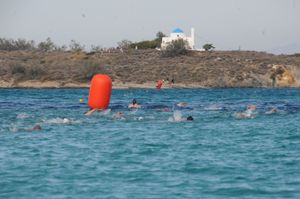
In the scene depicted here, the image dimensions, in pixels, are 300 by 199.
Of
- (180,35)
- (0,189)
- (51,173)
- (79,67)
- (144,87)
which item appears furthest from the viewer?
(180,35)

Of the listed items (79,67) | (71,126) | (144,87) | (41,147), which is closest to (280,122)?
A: (71,126)

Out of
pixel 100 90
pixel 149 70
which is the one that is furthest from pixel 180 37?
pixel 100 90

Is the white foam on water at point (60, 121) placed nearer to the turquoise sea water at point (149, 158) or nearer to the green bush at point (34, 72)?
the turquoise sea water at point (149, 158)

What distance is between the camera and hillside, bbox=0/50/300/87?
93.4 m

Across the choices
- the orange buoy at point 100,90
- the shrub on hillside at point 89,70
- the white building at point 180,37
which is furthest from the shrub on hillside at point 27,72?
the orange buoy at point 100,90

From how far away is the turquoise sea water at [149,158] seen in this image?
16656mm

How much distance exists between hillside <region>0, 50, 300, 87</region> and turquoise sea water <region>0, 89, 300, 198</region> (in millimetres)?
56985

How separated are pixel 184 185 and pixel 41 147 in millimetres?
8279

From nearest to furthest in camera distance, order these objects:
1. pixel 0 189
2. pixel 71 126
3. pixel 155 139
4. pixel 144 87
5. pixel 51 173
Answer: pixel 0 189 < pixel 51 173 < pixel 155 139 < pixel 71 126 < pixel 144 87

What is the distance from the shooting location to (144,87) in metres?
89.9

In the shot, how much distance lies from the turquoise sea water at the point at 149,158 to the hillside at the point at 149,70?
A: 5698 centimetres

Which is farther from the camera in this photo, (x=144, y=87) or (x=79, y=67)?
(x=79, y=67)

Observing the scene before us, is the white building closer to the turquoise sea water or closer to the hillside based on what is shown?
the hillside

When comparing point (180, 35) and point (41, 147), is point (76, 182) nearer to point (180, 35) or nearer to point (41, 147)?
point (41, 147)
